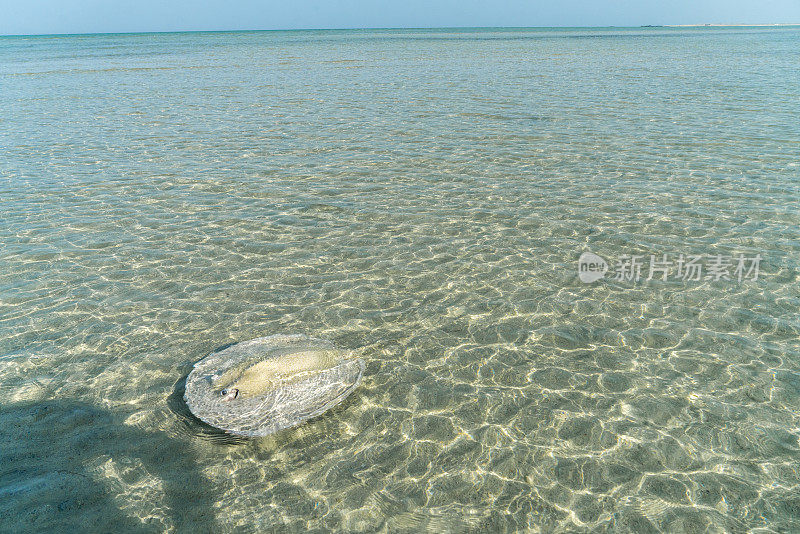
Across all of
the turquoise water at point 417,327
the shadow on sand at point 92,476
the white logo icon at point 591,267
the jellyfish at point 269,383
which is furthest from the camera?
the white logo icon at point 591,267

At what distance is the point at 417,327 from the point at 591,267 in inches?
158

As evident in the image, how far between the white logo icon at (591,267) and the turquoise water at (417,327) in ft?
0.70

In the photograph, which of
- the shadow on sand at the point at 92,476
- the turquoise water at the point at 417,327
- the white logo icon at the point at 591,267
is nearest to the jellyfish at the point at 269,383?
the turquoise water at the point at 417,327

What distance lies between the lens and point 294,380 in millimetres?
7258

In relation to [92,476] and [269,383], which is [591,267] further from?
[92,476]

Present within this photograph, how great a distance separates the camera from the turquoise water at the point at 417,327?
573cm

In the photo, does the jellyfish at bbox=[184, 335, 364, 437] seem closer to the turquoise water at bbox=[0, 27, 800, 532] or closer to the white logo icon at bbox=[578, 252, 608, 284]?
the turquoise water at bbox=[0, 27, 800, 532]

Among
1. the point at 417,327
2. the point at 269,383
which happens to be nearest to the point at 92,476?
the point at 269,383

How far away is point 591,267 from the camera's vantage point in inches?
413

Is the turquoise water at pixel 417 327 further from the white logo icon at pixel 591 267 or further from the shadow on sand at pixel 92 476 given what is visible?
the white logo icon at pixel 591 267

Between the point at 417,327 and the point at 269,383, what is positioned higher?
the point at 269,383

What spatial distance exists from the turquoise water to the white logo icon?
21cm

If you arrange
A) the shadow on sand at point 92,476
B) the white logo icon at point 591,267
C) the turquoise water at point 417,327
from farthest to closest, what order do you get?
the white logo icon at point 591,267
the turquoise water at point 417,327
the shadow on sand at point 92,476

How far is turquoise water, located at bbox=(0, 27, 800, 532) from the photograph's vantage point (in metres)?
5.73
